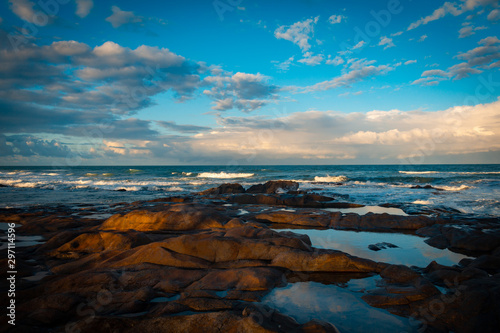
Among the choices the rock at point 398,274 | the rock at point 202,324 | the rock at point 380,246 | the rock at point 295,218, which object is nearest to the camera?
the rock at point 202,324

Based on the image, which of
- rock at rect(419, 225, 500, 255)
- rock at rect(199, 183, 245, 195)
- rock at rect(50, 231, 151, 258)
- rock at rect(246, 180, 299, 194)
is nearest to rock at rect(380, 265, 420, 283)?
rock at rect(419, 225, 500, 255)

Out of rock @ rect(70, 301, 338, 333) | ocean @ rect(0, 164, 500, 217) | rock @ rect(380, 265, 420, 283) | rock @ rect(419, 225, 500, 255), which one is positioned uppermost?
rock @ rect(70, 301, 338, 333)

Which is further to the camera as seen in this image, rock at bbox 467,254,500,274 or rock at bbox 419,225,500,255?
rock at bbox 419,225,500,255

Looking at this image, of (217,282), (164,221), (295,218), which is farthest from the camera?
(295,218)

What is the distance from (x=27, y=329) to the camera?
3164 millimetres

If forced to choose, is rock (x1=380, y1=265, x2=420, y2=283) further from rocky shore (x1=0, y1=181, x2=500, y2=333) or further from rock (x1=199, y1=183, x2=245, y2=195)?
rock (x1=199, y1=183, x2=245, y2=195)

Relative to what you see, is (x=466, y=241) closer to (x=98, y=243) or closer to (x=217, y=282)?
(x=217, y=282)

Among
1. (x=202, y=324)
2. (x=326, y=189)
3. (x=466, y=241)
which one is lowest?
(x=326, y=189)

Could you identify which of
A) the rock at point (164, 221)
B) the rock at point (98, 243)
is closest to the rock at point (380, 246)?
the rock at point (164, 221)

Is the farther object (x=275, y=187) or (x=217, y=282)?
(x=275, y=187)

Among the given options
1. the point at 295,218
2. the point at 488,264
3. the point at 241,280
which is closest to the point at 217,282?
the point at 241,280

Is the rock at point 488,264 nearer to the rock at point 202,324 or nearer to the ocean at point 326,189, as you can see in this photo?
the rock at point 202,324

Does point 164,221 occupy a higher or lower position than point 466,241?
higher

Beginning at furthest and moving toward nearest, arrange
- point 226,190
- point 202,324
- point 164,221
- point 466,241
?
point 226,190
point 164,221
point 466,241
point 202,324
